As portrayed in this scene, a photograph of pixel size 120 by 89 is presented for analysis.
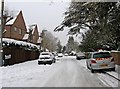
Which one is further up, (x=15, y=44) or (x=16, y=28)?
(x=16, y=28)

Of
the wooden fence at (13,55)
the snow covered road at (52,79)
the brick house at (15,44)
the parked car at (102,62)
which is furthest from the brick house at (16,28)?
the parked car at (102,62)

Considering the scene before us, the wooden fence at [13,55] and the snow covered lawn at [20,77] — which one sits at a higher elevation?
the wooden fence at [13,55]

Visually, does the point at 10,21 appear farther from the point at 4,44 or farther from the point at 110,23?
the point at 110,23

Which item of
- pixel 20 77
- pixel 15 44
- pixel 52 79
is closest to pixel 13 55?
pixel 15 44

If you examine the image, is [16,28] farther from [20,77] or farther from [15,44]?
[20,77]

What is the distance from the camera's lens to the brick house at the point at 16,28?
54.0 metres

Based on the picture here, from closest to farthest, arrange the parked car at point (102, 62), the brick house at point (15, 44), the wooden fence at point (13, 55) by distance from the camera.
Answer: the parked car at point (102, 62) → the wooden fence at point (13, 55) → the brick house at point (15, 44)

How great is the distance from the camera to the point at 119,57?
27953 millimetres

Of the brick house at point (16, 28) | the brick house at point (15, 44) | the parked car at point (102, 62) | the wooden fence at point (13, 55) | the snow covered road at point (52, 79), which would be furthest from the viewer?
the brick house at point (16, 28)

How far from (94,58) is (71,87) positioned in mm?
9099

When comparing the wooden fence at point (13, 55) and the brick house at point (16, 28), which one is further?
the brick house at point (16, 28)

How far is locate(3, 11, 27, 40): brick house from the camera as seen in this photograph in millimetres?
53969

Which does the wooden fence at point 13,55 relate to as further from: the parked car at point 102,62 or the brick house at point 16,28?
the brick house at point 16,28

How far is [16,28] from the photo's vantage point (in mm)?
57750
